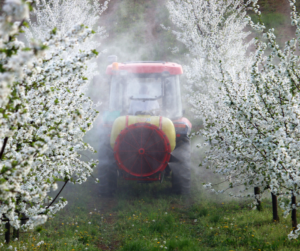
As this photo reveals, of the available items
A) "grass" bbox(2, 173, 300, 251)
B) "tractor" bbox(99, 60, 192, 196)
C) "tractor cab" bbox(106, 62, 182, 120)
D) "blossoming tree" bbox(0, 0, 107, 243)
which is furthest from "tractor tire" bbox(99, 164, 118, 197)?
"blossoming tree" bbox(0, 0, 107, 243)

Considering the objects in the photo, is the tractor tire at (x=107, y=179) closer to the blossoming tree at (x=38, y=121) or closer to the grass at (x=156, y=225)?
the grass at (x=156, y=225)

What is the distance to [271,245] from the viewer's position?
3889 mm

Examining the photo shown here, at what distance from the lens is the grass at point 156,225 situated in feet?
13.7

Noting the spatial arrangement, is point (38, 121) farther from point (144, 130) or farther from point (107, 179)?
point (107, 179)

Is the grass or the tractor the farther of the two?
the tractor

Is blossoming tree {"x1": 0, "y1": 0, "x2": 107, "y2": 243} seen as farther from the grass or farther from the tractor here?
the tractor

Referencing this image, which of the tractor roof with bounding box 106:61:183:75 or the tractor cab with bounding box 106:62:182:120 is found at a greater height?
the tractor roof with bounding box 106:61:183:75

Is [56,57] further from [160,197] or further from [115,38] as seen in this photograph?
[115,38]

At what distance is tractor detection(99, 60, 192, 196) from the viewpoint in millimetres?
5457

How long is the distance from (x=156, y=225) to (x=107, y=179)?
180cm

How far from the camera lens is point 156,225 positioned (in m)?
4.93

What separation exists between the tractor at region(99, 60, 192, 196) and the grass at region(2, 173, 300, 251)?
0.50 m

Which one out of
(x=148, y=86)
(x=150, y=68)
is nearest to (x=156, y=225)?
(x=148, y=86)

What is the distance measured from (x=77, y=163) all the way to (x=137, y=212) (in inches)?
72.9
